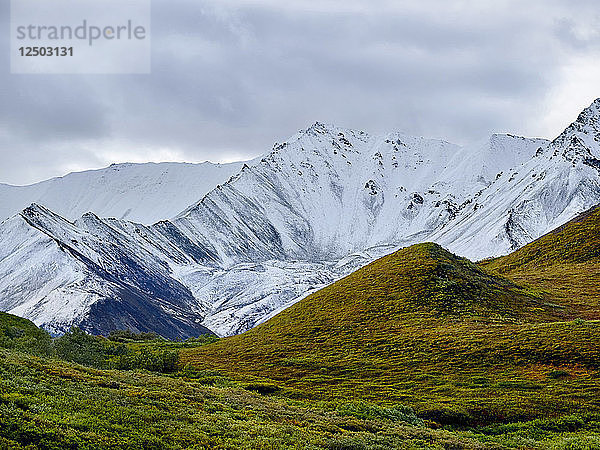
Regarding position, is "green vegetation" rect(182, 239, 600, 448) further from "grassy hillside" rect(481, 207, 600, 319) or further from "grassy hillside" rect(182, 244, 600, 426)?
"grassy hillside" rect(481, 207, 600, 319)

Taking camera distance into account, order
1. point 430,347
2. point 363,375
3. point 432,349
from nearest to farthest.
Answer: point 363,375
point 432,349
point 430,347

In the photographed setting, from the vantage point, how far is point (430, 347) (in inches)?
2608

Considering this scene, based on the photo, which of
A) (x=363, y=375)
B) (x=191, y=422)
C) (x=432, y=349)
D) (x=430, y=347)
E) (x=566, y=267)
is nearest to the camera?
(x=191, y=422)

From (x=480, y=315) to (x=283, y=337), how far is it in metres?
25.6

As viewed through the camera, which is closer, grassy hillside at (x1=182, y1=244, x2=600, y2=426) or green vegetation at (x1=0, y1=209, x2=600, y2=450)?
green vegetation at (x1=0, y1=209, x2=600, y2=450)

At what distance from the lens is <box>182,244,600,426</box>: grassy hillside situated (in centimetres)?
→ 4994

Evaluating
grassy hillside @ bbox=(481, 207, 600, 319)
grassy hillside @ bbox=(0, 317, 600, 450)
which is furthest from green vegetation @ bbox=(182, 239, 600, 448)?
grassy hillside @ bbox=(481, 207, 600, 319)

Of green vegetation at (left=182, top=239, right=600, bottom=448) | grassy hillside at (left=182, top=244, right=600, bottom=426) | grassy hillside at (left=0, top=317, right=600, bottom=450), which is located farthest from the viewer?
grassy hillside at (left=182, top=244, right=600, bottom=426)

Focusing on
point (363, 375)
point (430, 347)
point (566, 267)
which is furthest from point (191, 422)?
point (566, 267)

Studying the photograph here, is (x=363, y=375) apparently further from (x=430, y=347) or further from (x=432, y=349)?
(x=430, y=347)

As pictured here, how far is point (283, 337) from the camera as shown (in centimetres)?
8306

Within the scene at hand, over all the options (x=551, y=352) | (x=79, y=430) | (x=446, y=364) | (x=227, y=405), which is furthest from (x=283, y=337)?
(x=79, y=430)

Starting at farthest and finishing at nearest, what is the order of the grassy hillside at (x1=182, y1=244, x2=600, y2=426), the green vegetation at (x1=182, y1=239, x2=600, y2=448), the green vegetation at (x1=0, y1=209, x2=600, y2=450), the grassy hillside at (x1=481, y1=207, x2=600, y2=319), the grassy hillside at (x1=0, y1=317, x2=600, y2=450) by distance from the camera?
the grassy hillside at (x1=481, y1=207, x2=600, y2=319) → the grassy hillside at (x1=182, y1=244, x2=600, y2=426) → the green vegetation at (x1=182, y1=239, x2=600, y2=448) → the green vegetation at (x1=0, y1=209, x2=600, y2=450) → the grassy hillside at (x1=0, y1=317, x2=600, y2=450)

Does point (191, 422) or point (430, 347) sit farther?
point (430, 347)
